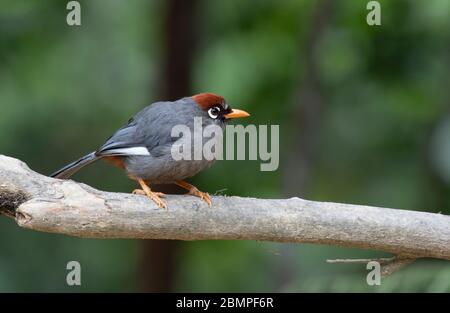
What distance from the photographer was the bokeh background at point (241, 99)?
21.5ft

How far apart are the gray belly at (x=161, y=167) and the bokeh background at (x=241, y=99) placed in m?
1.90

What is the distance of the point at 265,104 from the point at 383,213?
9.68 ft

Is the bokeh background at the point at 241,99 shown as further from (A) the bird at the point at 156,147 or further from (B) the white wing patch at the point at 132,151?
(B) the white wing patch at the point at 132,151

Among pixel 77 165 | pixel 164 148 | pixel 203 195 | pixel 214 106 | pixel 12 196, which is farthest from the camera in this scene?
pixel 214 106

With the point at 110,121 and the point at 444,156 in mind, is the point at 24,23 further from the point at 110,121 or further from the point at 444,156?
the point at 444,156

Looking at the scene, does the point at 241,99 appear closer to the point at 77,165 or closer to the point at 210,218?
the point at 77,165

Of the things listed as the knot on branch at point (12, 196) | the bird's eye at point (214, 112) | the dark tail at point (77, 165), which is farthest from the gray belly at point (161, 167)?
the knot on branch at point (12, 196)

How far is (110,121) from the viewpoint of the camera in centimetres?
Result: 763

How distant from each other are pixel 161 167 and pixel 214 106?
1.84 feet

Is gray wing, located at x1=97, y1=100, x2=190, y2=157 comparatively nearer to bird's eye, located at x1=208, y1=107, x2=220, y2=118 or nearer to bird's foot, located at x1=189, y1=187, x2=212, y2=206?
bird's eye, located at x1=208, y1=107, x2=220, y2=118

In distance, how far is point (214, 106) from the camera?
4.59 m

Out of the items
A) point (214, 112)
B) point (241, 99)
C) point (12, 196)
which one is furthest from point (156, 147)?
point (241, 99)
